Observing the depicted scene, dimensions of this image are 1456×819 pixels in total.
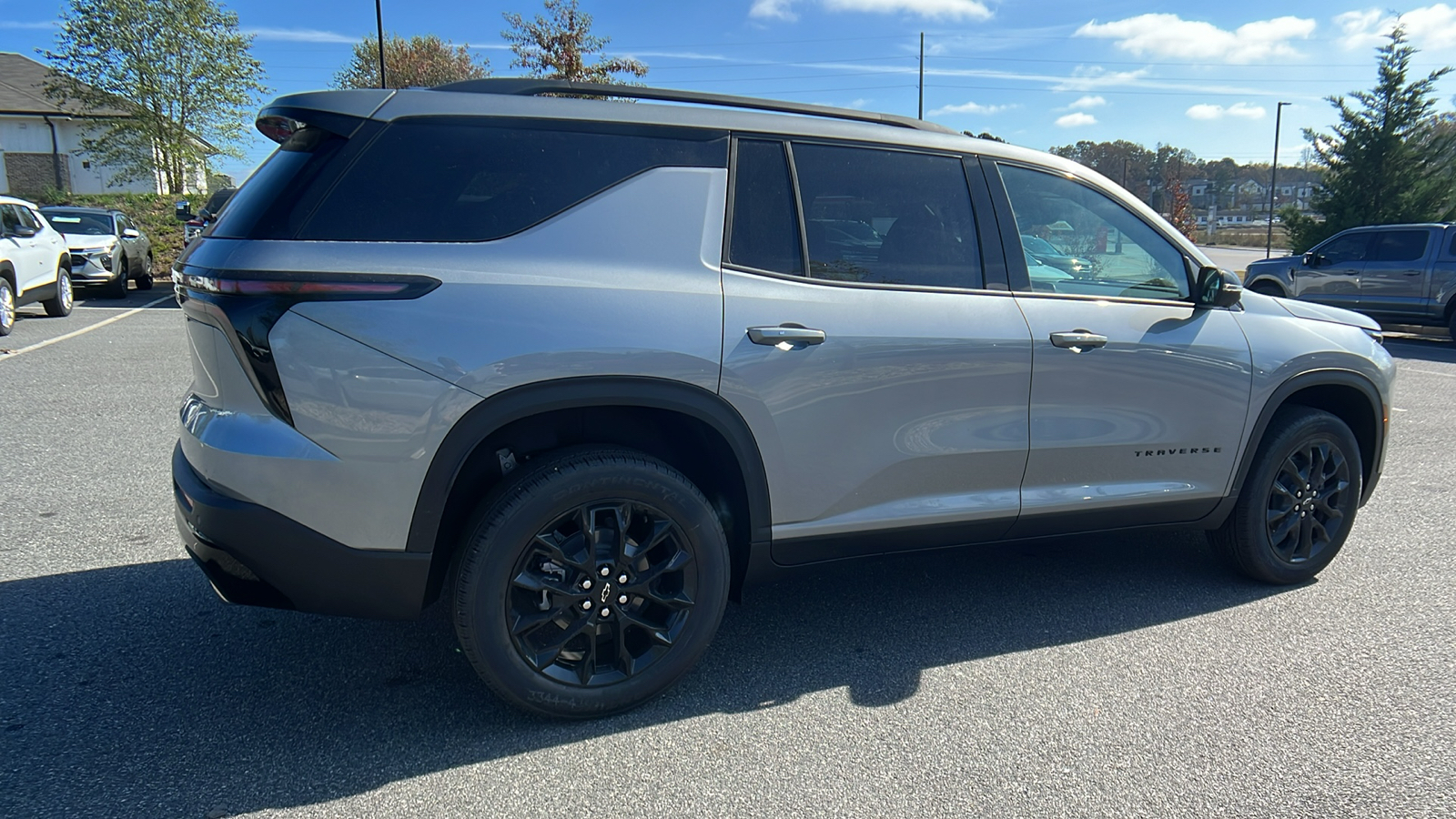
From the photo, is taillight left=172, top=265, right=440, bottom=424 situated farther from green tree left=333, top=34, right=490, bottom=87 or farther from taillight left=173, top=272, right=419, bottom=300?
green tree left=333, top=34, right=490, bottom=87

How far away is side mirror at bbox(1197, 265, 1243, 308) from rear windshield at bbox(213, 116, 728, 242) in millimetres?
2395

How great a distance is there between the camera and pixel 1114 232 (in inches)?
154

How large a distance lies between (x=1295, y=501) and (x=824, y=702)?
8.14 feet

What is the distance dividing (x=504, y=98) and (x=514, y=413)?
977 mm

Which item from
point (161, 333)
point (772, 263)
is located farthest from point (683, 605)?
point (161, 333)

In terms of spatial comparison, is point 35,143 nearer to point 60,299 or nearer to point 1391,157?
point 60,299

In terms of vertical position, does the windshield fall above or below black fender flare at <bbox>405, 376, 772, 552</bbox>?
above

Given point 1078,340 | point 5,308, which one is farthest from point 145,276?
point 1078,340

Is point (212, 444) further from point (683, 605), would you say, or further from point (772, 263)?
point (772, 263)

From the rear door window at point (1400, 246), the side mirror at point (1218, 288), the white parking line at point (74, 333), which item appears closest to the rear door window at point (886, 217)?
the side mirror at point (1218, 288)

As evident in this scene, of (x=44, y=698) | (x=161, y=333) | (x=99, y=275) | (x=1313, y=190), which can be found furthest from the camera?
(x=1313, y=190)

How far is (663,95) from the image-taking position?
328 cm

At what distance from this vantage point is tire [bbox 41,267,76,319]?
1423 cm

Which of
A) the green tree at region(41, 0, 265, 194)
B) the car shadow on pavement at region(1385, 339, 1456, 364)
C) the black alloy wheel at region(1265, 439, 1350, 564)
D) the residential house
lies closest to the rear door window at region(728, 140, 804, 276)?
the black alloy wheel at region(1265, 439, 1350, 564)
